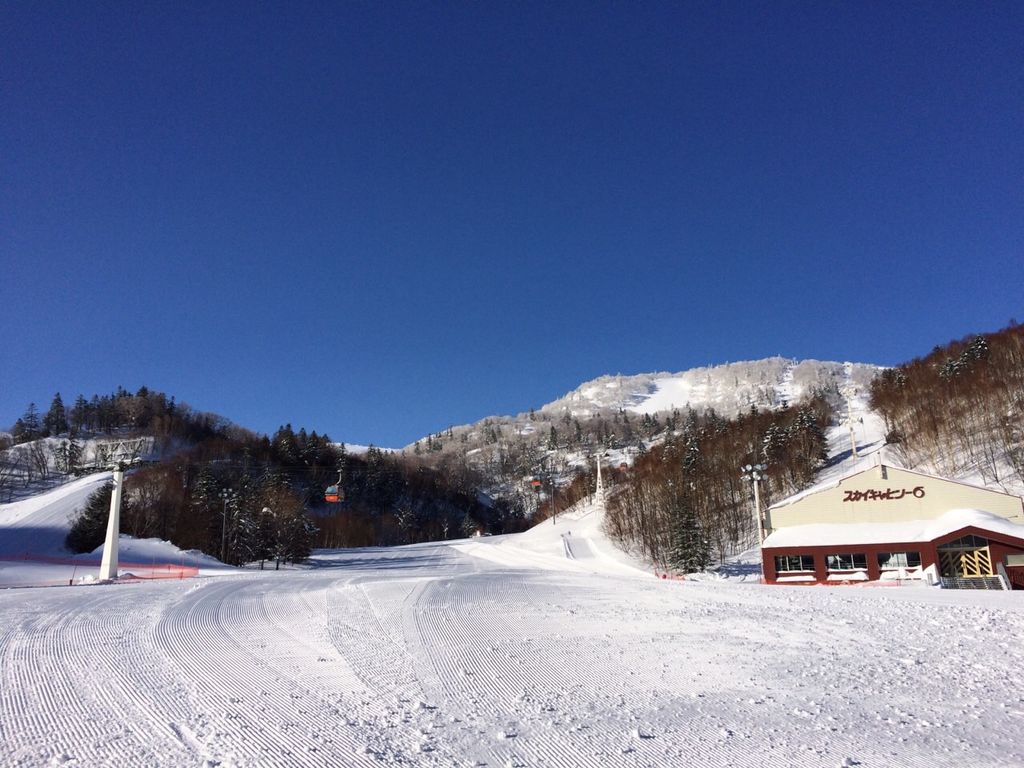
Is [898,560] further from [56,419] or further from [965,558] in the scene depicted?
[56,419]

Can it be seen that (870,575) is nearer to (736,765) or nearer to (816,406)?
(736,765)

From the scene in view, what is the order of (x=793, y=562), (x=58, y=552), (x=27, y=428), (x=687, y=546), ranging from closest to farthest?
(x=793, y=562) → (x=687, y=546) → (x=58, y=552) → (x=27, y=428)

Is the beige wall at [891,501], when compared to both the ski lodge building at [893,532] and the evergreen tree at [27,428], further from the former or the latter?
the evergreen tree at [27,428]

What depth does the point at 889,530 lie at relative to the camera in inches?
1414

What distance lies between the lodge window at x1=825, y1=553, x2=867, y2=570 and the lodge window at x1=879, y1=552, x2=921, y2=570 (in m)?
0.92

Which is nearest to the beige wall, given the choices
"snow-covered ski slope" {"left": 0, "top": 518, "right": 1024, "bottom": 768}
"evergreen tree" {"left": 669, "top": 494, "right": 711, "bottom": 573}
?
"evergreen tree" {"left": 669, "top": 494, "right": 711, "bottom": 573}

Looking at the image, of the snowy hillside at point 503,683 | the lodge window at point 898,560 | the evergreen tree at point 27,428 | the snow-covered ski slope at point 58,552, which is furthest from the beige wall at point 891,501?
the evergreen tree at point 27,428

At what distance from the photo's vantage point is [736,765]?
224 inches

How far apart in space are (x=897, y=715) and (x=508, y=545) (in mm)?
59868

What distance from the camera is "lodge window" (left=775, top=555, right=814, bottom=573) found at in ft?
119

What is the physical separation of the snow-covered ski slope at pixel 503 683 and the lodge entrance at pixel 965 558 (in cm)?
2229

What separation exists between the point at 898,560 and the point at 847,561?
8.19 ft

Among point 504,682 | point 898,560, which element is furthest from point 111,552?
point 898,560

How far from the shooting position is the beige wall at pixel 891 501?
1411 inches
